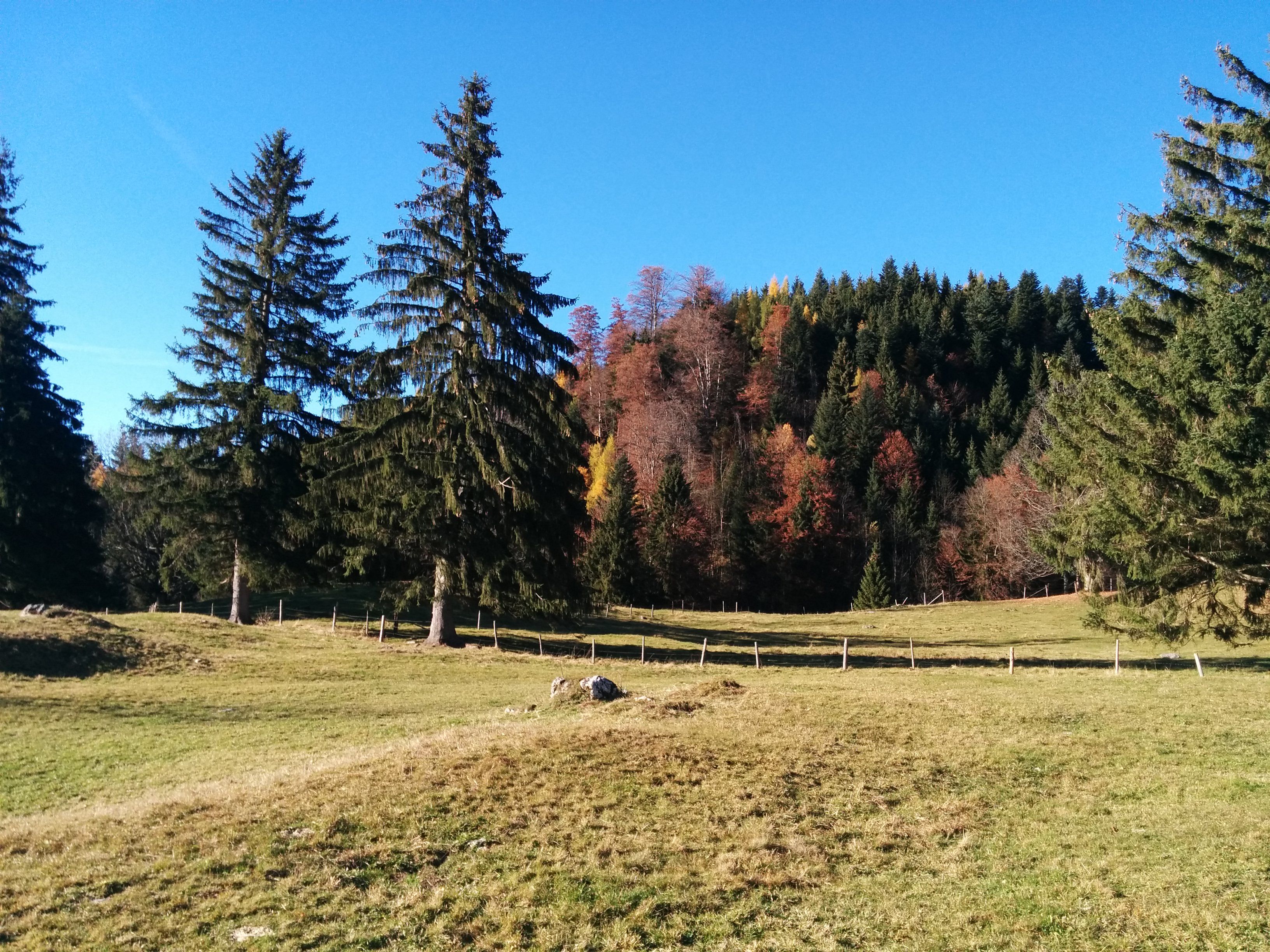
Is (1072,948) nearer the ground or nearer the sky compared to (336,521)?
nearer the ground

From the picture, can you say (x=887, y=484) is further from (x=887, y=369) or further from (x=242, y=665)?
(x=242, y=665)

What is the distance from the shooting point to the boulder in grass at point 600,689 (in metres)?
17.7

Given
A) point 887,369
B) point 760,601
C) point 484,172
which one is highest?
point 887,369

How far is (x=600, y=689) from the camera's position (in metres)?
17.8

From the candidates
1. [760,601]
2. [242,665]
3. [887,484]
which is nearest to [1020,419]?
[887,484]

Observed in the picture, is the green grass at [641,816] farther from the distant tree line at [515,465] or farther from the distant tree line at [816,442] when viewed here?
the distant tree line at [816,442]

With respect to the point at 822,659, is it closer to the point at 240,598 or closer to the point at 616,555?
the point at 240,598

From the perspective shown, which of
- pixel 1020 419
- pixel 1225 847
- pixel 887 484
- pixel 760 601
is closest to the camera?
pixel 1225 847

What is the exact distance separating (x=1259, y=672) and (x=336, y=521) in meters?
33.7

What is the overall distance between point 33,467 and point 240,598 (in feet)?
46.8

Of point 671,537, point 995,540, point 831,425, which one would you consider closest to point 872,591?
point 995,540

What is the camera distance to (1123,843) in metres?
9.63

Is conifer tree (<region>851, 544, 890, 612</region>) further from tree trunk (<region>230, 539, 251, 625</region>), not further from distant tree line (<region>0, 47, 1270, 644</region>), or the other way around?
tree trunk (<region>230, 539, 251, 625</region>)

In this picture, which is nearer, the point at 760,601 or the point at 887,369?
the point at 760,601
